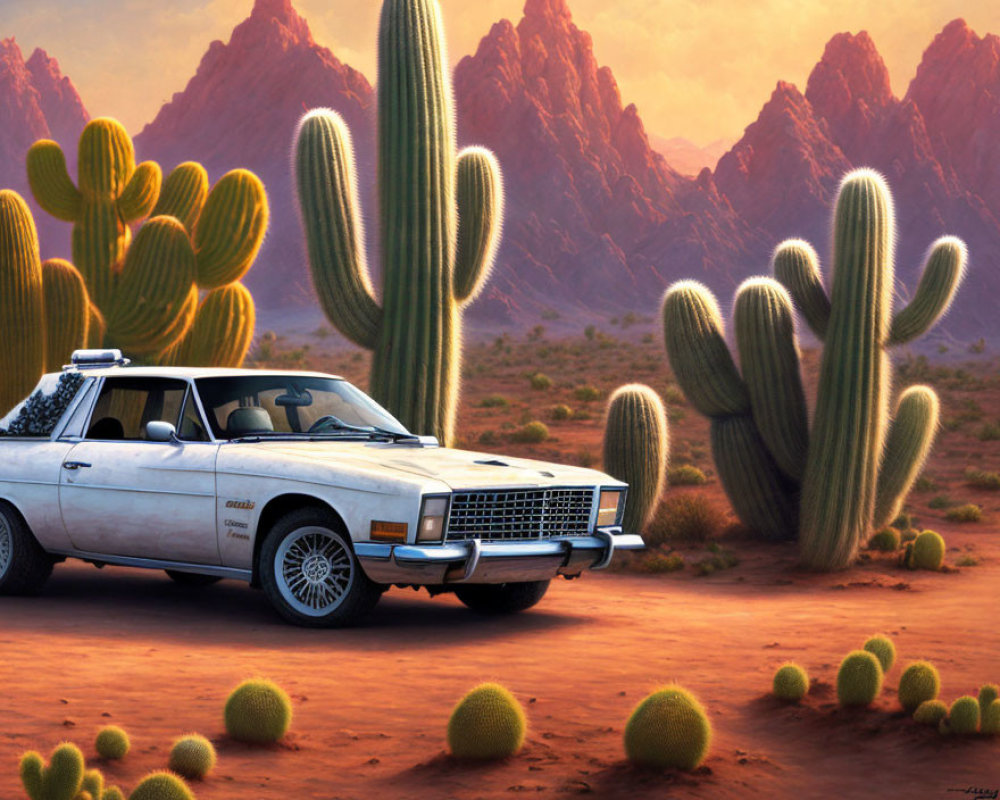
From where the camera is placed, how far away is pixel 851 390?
15.5 metres

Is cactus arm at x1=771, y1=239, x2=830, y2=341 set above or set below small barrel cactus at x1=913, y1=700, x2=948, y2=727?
above

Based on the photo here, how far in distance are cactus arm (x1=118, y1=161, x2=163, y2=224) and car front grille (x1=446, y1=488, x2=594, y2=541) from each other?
53.8 feet

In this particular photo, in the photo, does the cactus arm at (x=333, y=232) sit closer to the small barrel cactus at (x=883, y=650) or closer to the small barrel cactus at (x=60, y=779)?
the small barrel cactus at (x=883, y=650)

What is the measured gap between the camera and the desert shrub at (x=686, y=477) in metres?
25.4

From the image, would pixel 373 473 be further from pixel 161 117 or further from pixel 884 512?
pixel 161 117

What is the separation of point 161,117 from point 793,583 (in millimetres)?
129884

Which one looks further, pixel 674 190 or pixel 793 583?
pixel 674 190

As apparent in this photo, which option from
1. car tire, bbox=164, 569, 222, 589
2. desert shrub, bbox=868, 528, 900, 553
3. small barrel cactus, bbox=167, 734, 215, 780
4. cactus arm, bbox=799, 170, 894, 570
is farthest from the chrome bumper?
desert shrub, bbox=868, 528, 900, 553

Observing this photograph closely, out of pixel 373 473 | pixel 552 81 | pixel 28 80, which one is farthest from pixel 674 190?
pixel 373 473

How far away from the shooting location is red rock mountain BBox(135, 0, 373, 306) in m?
116

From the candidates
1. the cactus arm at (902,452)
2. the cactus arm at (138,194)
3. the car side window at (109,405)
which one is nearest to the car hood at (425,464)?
the car side window at (109,405)

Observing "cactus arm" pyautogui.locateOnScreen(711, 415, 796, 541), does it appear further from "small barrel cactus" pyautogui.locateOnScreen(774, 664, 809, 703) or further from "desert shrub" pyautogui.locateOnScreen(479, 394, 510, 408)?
"desert shrub" pyautogui.locateOnScreen(479, 394, 510, 408)

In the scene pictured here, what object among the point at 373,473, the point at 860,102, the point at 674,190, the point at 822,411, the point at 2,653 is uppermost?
the point at 860,102

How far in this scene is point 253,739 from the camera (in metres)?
6.27
